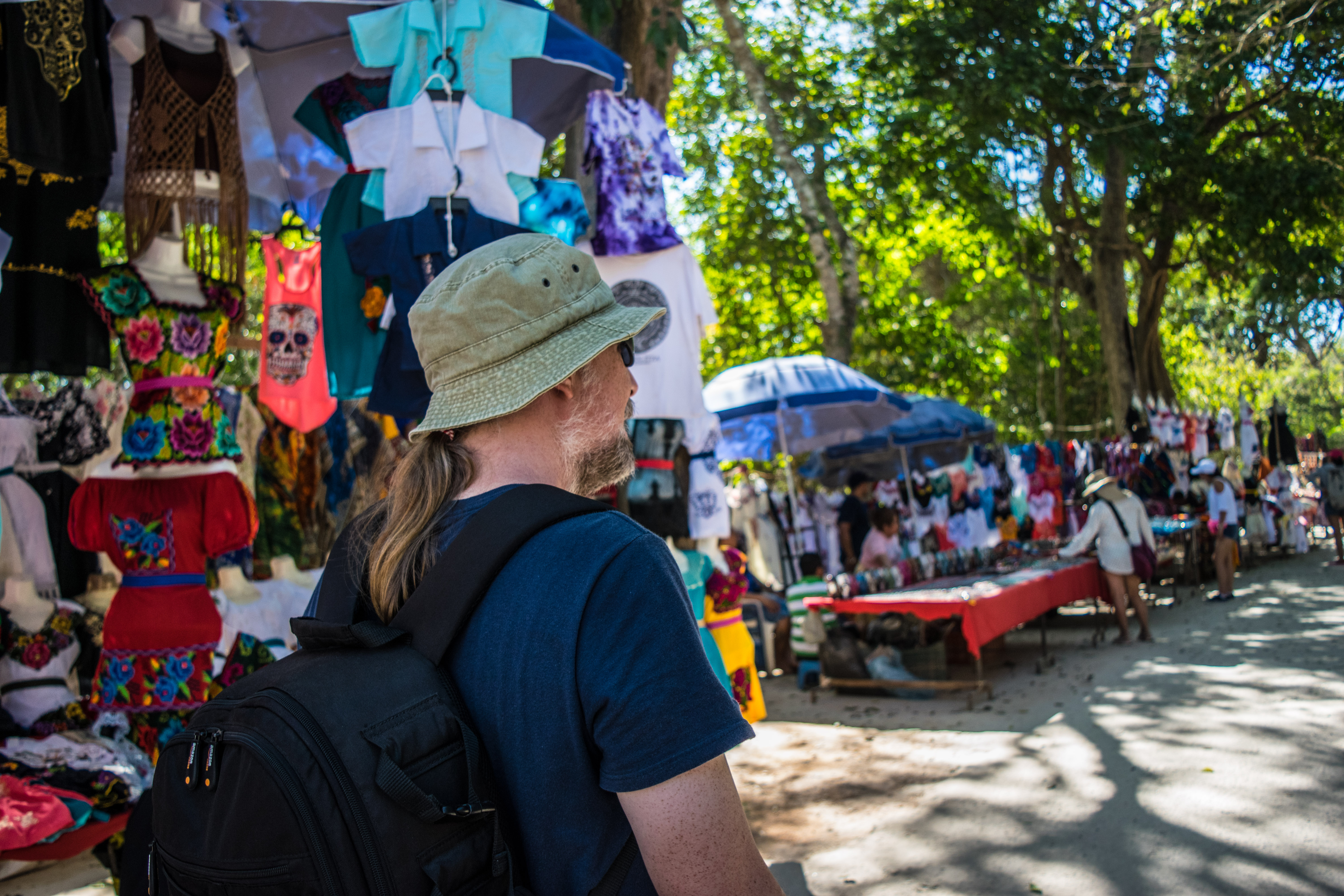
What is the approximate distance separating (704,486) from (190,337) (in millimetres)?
2422

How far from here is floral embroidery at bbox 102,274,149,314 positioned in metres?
3.38

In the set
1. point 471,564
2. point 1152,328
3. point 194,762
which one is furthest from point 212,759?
point 1152,328

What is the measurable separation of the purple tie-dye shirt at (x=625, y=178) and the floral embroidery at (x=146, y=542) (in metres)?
2.07

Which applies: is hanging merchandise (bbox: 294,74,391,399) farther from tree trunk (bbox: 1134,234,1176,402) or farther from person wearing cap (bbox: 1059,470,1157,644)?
tree trunk (bbox: 1134,234,1176,402)

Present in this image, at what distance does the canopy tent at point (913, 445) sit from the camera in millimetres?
11656

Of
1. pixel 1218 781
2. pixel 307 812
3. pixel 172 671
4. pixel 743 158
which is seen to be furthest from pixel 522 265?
pixel 743 158

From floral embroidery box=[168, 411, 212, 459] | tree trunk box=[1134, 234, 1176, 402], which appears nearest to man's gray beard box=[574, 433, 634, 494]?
floral embroidery box=[168, 411, 212, 459]

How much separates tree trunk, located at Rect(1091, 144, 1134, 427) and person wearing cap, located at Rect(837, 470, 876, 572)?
787cm

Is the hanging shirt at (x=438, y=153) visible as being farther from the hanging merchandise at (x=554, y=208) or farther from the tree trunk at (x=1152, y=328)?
the tree trunk at (x=1152, y=328)

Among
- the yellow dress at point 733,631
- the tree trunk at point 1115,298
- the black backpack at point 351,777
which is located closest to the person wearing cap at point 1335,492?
the tree trunk at point 1115,298

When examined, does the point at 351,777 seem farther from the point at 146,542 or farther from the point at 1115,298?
the point at 1115,298

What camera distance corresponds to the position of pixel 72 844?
137 inches

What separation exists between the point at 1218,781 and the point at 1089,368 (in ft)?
69.6

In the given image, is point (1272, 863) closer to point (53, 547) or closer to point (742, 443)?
point (53, 547)
